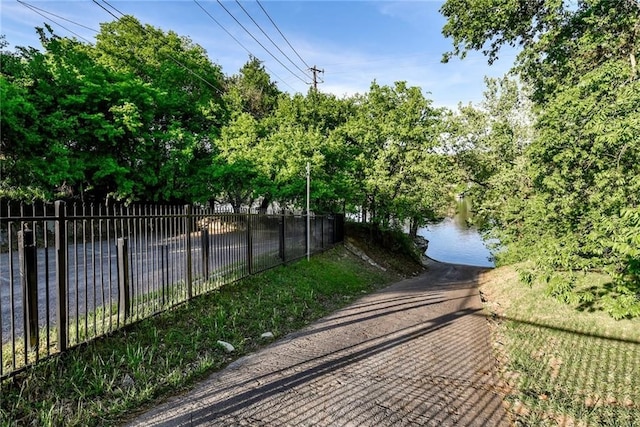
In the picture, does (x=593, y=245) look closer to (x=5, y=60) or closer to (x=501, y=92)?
(x=501, y=92)

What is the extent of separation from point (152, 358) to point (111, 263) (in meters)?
2.60

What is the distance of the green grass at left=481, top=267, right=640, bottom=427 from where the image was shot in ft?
12.2

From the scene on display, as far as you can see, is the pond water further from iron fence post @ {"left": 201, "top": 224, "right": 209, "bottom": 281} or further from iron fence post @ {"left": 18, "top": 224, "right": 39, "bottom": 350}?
iron fence post @ {"left": 18, "top": 224, "right": 39, "bottom": 350}

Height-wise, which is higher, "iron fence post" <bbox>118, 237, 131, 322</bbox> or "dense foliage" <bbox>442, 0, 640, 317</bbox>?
"dense foliage" <bbox>442, 0, 640, 317</bbox>

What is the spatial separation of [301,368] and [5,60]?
1718cm

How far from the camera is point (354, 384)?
407cm

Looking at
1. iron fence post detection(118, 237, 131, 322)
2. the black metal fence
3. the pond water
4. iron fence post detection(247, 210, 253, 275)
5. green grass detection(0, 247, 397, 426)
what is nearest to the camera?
green grass detection(0, 247, 397, 426)

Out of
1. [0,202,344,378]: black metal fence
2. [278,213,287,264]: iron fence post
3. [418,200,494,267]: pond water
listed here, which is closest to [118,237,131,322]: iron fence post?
[0,202,344,378]: black metal fence

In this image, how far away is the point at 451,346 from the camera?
18.9 ft

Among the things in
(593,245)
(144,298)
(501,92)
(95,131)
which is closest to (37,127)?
(95,131)

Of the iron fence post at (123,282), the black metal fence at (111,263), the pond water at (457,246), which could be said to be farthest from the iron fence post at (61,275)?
the pond water at (457,246)

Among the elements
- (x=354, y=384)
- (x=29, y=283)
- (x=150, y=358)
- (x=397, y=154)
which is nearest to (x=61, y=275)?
(x=29, y=283)

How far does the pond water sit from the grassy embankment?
25523 mm

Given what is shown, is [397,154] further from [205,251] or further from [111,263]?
[111,263]
